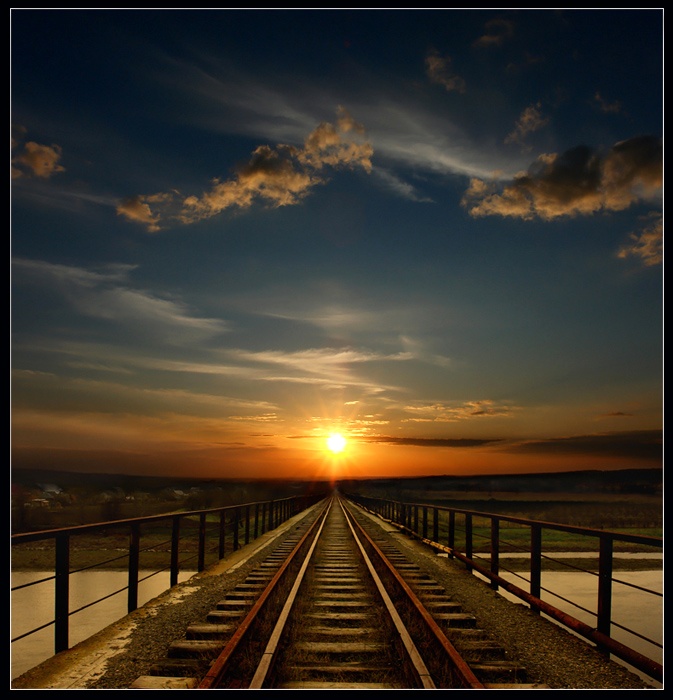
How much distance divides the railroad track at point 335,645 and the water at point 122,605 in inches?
301

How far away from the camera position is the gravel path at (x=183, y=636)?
5.36 m

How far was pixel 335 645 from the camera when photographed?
5902 mm

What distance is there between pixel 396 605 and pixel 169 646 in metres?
3.54

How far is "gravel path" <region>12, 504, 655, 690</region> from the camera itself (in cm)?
536

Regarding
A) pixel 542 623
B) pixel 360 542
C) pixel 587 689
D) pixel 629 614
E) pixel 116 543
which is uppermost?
pixel 587 689

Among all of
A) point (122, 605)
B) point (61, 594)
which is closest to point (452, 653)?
point (61, 594)

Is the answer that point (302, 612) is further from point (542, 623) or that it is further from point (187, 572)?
point (187, 572)

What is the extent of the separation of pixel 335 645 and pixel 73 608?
22.2 m

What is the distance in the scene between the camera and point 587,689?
500 centimetres

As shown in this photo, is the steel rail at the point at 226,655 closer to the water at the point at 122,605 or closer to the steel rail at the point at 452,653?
the steel rail at the point at 452,653

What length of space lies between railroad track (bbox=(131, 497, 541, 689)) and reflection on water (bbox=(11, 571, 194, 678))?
9115 millimetres

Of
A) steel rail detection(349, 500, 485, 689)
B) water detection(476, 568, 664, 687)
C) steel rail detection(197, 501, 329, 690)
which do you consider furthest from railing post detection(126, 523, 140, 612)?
water detection(476, 568, 664, 687)

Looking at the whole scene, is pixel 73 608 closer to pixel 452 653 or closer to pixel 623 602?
pixel 623 602

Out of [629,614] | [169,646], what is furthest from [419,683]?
[629,614]
